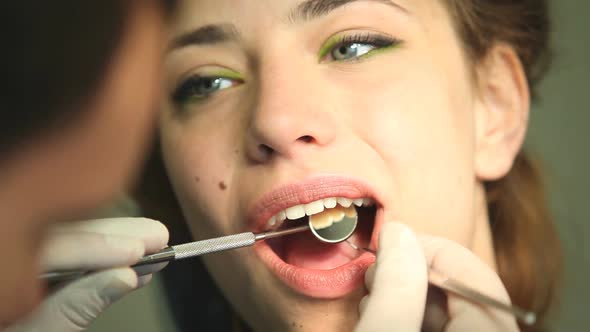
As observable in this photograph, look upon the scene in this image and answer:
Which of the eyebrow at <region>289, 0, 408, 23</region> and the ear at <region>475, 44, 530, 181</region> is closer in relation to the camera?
the eyebrow at <region>289, 0, 408, 23</region>

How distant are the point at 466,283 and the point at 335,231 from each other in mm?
176

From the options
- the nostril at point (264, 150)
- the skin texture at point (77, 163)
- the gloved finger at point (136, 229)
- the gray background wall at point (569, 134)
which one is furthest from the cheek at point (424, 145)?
the gray background wall at point (569, 134)

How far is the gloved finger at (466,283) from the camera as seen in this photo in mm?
688

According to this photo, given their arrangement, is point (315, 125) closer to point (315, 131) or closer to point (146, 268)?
point (315, 131)

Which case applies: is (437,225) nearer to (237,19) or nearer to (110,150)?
(237,19)

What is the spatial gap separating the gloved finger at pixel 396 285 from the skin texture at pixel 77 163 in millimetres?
398

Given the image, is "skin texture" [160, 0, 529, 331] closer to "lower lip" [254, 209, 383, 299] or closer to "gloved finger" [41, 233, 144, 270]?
"lower lip" [254, 209, 383, 299]

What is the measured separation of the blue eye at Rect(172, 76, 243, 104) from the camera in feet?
2.79

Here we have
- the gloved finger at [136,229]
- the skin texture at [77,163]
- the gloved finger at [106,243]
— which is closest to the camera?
the skin texture at [77,163]

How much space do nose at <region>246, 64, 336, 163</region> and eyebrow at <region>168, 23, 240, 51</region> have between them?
80 mm

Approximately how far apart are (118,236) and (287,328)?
11.5 inches

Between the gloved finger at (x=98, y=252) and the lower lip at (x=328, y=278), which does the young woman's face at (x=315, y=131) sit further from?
the gloved finger at (x=98, y=252)

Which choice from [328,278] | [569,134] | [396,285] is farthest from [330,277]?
[569,134]

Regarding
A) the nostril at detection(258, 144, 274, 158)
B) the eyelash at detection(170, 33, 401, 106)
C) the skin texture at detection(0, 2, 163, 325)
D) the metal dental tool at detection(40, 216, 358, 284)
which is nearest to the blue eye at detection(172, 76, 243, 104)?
the eyelash at detection(170, 33, 401, 106)
